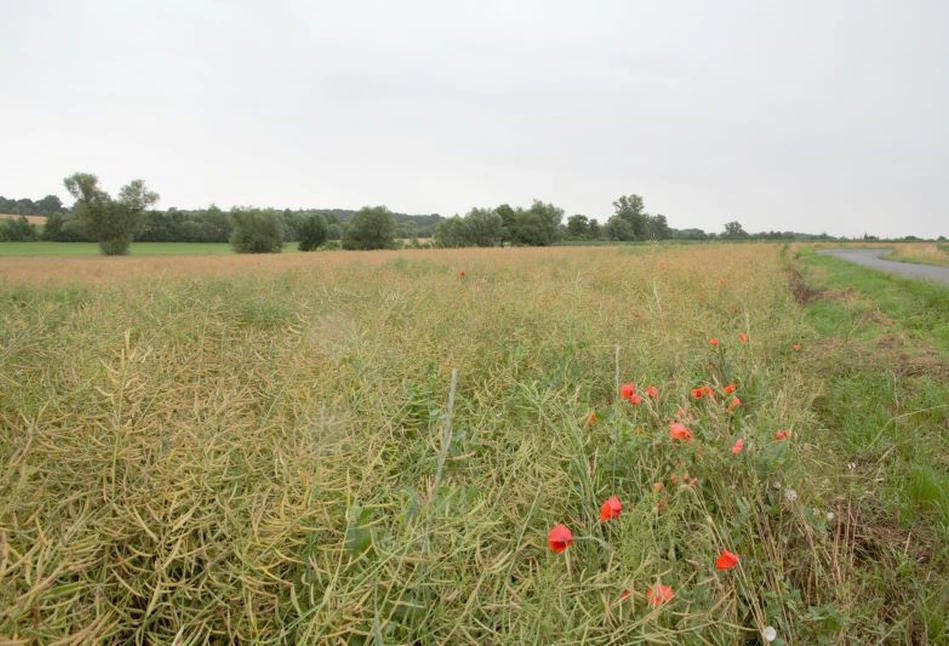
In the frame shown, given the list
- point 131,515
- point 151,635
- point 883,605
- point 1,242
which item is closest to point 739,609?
point 883,605

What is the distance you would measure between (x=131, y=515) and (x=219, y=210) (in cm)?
6689

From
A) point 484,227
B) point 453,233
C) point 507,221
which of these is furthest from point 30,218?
point 507,221

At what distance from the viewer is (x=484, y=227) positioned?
5612cm

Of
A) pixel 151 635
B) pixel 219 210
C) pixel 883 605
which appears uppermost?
pixel 219 210

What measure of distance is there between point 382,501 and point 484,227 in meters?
55.7

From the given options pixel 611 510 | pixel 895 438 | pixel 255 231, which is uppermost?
pixel 255 231

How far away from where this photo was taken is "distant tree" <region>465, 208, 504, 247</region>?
179 feet

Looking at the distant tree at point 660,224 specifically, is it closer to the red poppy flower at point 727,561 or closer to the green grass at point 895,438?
the green grass at point 895,438

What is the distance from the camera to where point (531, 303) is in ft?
14.1

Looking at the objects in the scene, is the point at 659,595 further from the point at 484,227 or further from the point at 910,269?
the point at 484,227

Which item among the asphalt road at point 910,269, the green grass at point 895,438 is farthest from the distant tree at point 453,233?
the green grass at point 895,438

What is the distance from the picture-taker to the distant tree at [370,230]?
51.7 meters

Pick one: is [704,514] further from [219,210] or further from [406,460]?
[219,210]

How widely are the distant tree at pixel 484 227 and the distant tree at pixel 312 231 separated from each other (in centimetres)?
1586
